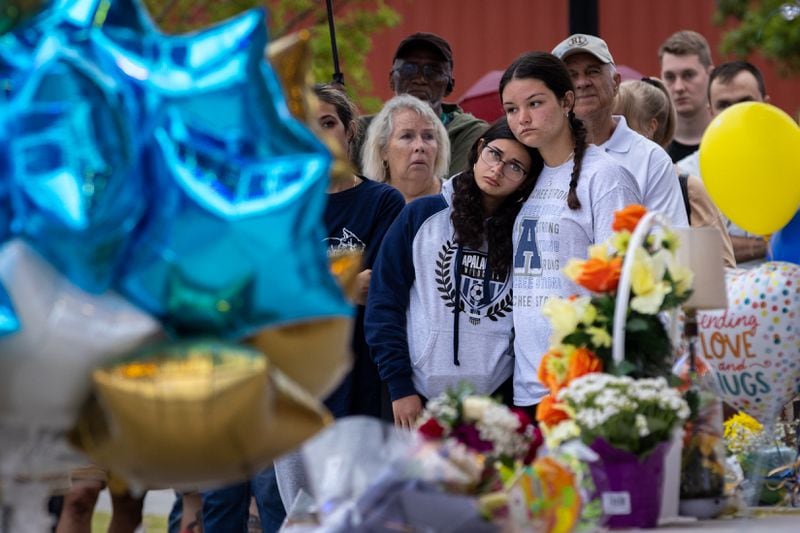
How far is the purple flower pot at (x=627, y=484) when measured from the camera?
118 inches

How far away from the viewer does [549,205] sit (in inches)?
167

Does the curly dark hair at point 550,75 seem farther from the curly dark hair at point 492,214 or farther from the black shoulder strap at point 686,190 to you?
the black shoulder strap at point 686,190

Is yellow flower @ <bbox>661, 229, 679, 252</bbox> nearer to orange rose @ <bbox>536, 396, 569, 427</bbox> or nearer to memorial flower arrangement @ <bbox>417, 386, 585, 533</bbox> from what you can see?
orange rose @ <bbox>536, 396, 569, 427</bbox>

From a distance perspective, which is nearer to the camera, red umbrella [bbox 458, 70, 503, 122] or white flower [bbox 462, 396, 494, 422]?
white flower [bbox 462, 396, 494, 422]

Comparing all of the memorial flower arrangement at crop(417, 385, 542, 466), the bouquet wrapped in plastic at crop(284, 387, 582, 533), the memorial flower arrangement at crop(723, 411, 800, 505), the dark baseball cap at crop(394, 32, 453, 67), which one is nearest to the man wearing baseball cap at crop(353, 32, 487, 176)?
the dark baseball cap at crop(394, 32, 453, 67)

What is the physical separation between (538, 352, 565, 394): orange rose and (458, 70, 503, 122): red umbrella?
3711 millimetres

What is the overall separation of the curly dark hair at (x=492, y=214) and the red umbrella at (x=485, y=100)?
247 centimetres

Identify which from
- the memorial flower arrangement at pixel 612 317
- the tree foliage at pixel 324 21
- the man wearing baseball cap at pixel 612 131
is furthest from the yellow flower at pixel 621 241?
the tree foliage at pixel 324 21

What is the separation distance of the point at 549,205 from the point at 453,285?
1.28 feet

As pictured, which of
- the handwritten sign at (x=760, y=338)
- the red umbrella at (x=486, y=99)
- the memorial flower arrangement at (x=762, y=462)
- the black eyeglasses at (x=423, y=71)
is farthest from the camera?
the red umbrella at (x=486, y=99)

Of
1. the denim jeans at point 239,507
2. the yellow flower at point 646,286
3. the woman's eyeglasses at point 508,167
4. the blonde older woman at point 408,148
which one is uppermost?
the blonde older woman at point 408,148

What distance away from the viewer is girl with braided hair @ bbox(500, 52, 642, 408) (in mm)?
4152

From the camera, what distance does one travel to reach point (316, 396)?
176 cm

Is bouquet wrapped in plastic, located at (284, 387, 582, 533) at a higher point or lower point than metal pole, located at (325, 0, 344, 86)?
lower
